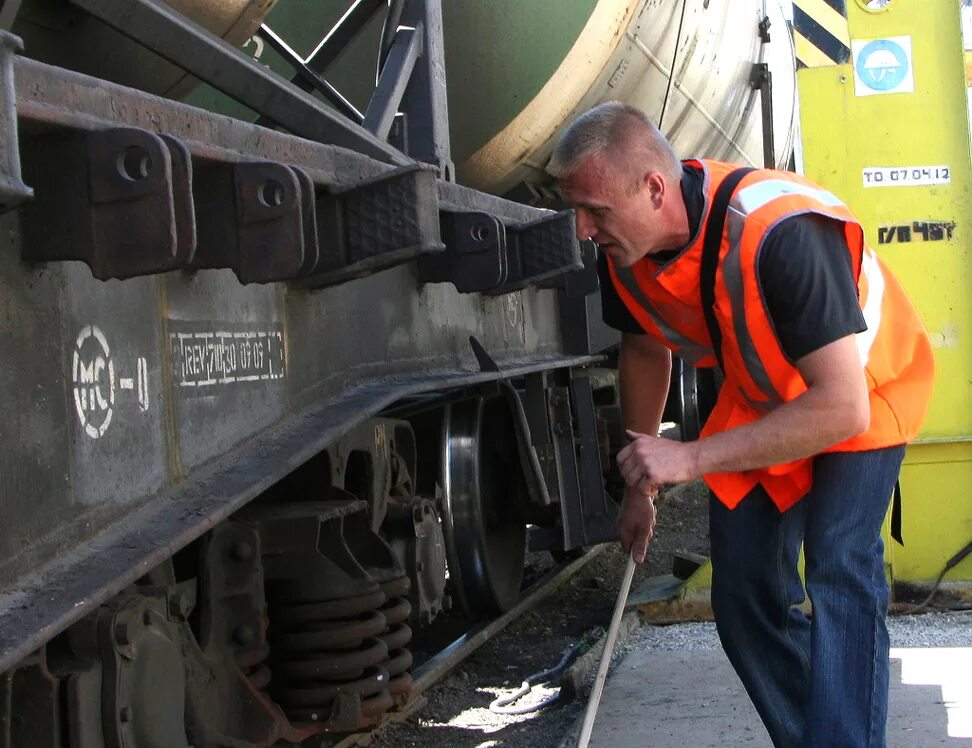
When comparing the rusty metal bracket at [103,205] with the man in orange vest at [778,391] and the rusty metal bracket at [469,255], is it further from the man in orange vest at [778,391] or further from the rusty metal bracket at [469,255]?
the rusty metal bracket at [469,255]

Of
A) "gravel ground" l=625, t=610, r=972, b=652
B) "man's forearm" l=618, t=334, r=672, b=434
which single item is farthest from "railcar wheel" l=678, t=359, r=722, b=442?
"man's forearm" l=618, t=334, r=672, b=434

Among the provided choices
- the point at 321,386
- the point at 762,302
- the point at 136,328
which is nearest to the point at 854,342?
the point at 762,302

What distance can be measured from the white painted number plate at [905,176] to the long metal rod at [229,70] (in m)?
2.78

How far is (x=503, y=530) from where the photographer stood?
221 inches

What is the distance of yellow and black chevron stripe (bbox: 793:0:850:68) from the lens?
767cm

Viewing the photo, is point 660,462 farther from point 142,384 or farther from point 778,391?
point 142,384

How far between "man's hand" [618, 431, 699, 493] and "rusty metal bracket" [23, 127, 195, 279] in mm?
1211

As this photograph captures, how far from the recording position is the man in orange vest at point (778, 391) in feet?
9.11

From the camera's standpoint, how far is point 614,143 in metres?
2.88

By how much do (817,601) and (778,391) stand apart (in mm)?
454

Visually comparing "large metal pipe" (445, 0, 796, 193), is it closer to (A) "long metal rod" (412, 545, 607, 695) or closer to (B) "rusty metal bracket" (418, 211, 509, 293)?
(B) "rusty metal bracket" (418, 211, 509, 293)

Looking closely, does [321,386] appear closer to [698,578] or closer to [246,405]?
[246,405]

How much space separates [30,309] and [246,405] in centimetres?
76

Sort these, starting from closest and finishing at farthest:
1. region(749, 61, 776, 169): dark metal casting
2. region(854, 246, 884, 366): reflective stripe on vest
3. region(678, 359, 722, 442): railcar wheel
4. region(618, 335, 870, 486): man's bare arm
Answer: region(618, 335, 870, 486): man's bare arm → region(854, 246, 884, 366): reflective stripe on vest → region(749, 61, 776, 169): dark metal casting → region(678, 359, 722, 442): railcar wheel
